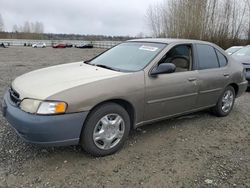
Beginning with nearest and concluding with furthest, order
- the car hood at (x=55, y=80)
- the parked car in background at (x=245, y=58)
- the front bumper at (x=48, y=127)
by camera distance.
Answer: the front bumper at (x=48, y=127) → the car hood at (x=55, y=80) → the parked car in background at (x=245, y=58)

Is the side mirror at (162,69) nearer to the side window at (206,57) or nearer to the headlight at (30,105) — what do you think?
the side window at (206,57)

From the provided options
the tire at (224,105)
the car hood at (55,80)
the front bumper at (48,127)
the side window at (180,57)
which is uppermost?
the side window at (180,57)

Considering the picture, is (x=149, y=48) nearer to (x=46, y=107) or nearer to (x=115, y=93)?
(x=115, y=93)

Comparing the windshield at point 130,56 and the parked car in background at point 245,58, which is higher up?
the windshield at point 130,56

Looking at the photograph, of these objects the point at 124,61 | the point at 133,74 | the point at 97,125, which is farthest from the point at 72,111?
the point at 124,61

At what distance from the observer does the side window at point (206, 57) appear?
4410 millimetres

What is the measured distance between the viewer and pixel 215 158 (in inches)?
133

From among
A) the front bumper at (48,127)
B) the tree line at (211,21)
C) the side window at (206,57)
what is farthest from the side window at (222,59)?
the tree line at (211,21)

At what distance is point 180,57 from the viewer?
4195mm

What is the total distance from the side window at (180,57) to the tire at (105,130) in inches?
48.4

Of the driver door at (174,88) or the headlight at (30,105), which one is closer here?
the headlight at (30,105)

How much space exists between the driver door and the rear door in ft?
0.57

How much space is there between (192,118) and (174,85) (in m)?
1.32

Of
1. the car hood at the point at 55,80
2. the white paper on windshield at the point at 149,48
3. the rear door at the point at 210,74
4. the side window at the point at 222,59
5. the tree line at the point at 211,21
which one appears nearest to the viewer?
the car hood at the point at 55,80
